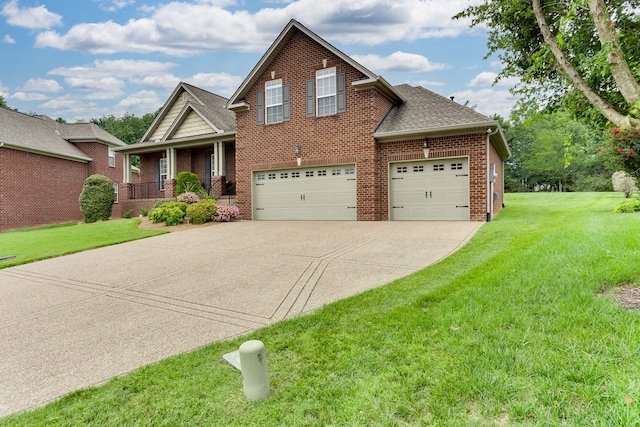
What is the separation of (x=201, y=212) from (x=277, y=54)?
724 cm

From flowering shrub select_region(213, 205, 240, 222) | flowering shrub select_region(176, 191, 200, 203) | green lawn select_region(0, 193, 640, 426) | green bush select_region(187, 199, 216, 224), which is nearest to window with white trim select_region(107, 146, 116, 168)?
flowering shrub select_region(176, 191, 200, 203)

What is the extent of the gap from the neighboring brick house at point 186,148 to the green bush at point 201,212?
298 centimetres

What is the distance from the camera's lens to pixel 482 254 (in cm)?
623

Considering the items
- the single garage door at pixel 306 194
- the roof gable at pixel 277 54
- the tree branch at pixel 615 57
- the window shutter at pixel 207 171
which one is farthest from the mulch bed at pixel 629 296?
the window shutter at pixel 207 171

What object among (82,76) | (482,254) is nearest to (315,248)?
(482,254)

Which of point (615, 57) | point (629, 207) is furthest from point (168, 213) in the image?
point (629, 207)

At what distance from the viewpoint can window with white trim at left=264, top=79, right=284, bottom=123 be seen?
1440 cm

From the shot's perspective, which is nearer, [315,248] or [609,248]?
[609,248]

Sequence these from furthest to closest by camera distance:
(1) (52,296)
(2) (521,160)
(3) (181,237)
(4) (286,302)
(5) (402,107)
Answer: (2) (521,160) → (5) (402,107) → (3) (181,237) → (1) (52,296) → (4) (286,302)

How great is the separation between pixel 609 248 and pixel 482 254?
1.79 m

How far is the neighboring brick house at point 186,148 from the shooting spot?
16938 mm

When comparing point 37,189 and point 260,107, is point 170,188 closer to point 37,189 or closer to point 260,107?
point 260,107

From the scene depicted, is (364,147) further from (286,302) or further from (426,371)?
(426,371)

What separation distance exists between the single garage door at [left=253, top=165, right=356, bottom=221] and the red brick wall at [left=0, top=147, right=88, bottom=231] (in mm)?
14234
